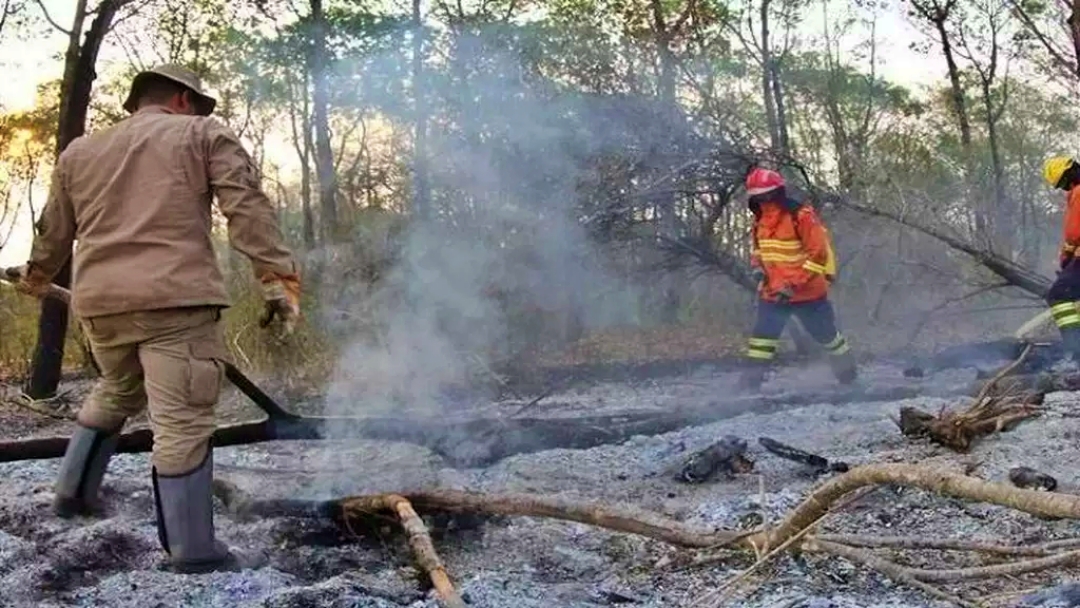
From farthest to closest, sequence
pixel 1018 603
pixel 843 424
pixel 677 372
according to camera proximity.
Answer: pixel 677 372 < pixel 843 424 < pixel 1018 603

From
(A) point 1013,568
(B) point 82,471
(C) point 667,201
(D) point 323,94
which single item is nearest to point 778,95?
(C) point 667,201

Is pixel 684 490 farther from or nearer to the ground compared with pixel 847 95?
nearer to the ground

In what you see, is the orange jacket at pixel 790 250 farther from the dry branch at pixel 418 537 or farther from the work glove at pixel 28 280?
the work glove at pixel 28 280

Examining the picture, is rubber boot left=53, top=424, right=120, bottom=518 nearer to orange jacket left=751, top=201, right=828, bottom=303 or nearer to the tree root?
the tree root

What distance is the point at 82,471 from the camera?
385 centimetres

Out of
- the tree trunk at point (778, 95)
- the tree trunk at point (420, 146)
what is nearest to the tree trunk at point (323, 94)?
the tree trunk at point (420, 146)

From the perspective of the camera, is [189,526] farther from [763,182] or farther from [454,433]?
[763,182]

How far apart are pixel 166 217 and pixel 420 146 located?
616cm

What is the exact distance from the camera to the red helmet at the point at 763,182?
22.7ft

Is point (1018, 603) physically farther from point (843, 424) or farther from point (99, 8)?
point (99, 8)

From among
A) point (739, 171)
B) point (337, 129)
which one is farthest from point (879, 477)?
point (337, 129)

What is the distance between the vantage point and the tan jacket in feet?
11.1

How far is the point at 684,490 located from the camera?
14.4ft

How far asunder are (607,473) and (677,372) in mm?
4604
